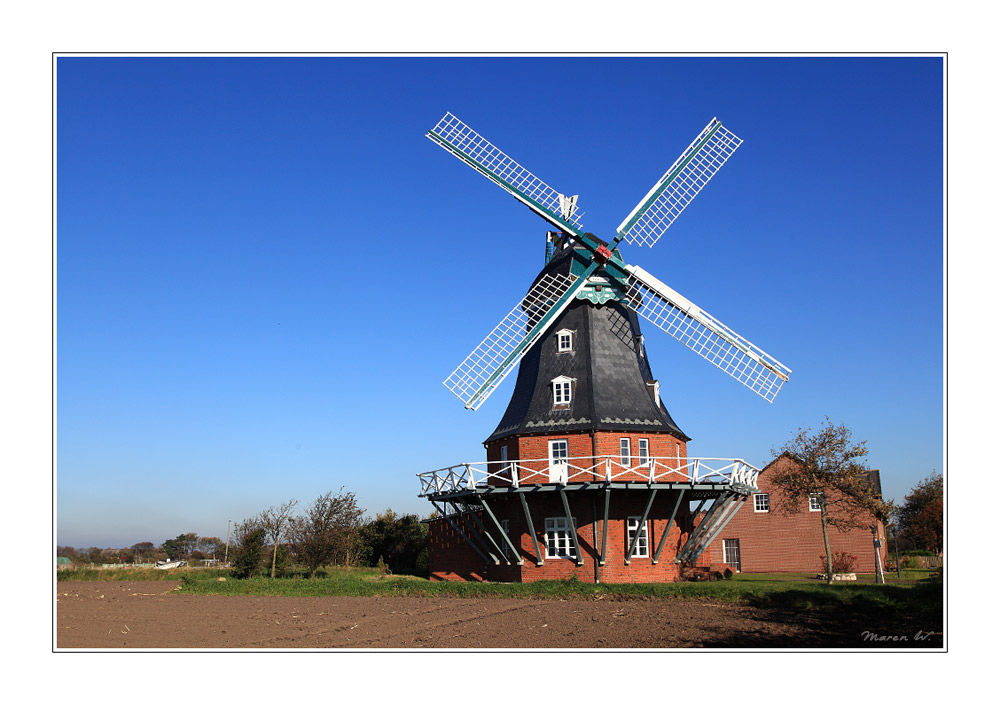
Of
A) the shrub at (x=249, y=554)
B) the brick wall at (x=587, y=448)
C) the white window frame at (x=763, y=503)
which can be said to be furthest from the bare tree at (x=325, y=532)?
the white window frame at (x=763, y=503)

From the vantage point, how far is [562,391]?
2642 cm

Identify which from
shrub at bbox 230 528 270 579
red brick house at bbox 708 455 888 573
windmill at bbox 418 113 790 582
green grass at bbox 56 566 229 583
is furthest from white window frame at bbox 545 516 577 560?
green grass at bbox 56 566 229 583

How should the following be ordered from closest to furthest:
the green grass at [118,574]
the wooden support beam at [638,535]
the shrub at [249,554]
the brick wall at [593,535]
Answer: the wooden support beam at [638,535] → the brick wall at [593,535] → the shrub at [249,554] → the green grass at [118,574]

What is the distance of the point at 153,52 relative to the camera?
1485 cm

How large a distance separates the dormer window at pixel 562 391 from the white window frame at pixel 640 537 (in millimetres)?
4231

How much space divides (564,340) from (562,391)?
194 centimetres

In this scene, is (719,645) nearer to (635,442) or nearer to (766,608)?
(766,608)

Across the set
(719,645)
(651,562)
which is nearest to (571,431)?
(651,562)

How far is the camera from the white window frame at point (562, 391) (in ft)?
86.0

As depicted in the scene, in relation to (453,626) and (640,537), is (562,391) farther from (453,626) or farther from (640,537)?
(453,626)

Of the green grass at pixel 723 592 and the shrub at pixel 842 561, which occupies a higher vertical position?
the green grass at pixel 723 592

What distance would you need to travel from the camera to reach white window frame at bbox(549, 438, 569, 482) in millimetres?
24350

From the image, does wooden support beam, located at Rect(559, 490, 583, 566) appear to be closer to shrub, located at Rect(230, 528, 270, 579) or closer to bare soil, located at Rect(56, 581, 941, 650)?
bare soil, located at Rect(56, 581, 941, 650)

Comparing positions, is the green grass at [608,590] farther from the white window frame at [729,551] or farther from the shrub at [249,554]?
the white window frame at [729,551]
